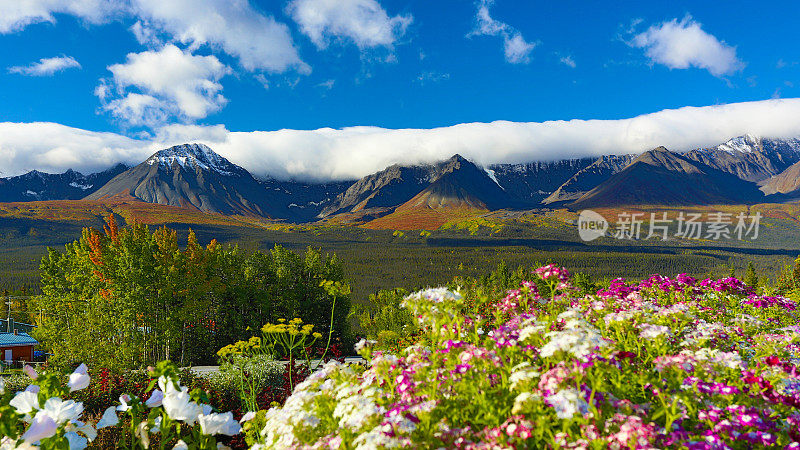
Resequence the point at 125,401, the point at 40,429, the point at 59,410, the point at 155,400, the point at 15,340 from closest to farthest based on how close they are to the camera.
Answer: the point at 40,429
the point at 59,410
the point at 155,400
the point at 125,401
the point at 15,340

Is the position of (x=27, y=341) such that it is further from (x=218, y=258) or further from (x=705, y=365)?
(x=705, y=365)

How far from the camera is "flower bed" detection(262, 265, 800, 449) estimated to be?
2.76 metres

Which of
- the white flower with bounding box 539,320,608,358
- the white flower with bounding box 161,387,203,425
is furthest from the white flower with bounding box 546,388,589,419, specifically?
the white flower with bounding box 161,387,203,425

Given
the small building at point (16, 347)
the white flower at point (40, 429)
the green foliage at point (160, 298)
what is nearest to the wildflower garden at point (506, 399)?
the white flower at point (40, 429)

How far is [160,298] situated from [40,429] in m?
21.4

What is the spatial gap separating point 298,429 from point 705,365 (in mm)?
3320

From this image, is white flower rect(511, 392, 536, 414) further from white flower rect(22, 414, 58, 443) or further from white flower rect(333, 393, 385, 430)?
white flower rect(22, 414, 58, 443)

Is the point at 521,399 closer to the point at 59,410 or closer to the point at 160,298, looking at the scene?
the point at 59,410

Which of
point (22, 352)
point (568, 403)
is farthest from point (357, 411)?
point (22, 352)

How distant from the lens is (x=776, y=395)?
3.32 meters

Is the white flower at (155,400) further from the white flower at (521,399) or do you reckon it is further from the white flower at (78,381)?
the white flower at (521,399)

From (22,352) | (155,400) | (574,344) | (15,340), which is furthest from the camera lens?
(22,352)

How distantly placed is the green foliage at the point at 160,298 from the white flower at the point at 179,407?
12771 mm

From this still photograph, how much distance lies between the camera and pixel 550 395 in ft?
9.55
